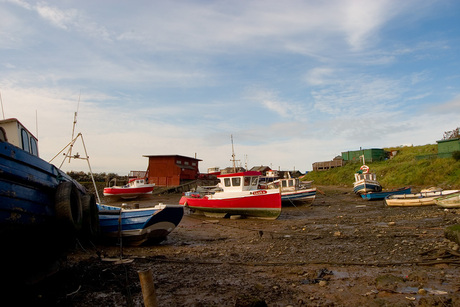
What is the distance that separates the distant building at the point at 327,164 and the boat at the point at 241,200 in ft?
121

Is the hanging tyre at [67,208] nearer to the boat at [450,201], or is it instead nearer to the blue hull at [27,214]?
the blue hull at [27,214]

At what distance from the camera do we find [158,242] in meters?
11.8

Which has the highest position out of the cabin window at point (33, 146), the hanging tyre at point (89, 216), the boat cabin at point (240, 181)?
the cabin window at point (33, 146)

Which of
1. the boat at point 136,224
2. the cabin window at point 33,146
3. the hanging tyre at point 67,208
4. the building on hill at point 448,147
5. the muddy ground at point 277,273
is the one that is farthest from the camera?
the building on hill at point 448,147

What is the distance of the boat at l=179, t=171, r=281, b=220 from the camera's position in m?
18.1

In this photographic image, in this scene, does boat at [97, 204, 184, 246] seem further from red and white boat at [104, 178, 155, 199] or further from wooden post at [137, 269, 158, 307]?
red and white boat at [104, 178, 155, 199]

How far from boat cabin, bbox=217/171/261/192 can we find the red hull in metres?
0.82

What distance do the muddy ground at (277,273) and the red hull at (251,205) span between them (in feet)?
18.3

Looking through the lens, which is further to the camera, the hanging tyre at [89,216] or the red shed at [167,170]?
the red shed at [167,170]

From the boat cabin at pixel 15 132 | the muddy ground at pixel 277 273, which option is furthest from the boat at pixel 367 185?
the boat cabin at pixel 15 132

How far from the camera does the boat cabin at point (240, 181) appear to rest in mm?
19344

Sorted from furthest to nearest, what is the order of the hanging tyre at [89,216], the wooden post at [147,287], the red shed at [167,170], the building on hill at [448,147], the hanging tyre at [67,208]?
the red shed at [167,170]
the building on hill at [448,147]
the hanging tyre at [89,216]
the hanging tyre at [67,208]
the wooden post at [147,287]

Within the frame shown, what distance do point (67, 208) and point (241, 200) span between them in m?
13.0

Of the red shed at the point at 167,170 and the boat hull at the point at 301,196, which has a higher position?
the red shed at the point at 167,170
